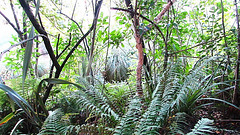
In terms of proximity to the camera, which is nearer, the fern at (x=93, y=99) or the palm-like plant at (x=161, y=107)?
the palm-like plant at (x=161, y=107)

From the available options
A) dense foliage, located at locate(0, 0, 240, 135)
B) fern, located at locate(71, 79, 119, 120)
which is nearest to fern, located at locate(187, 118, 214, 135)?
dense foliage, located at locate(0, 0, 240, 135)

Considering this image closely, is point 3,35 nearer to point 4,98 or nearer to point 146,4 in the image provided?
point 4,98

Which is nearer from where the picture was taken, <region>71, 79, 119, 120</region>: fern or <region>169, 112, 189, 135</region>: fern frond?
<region>169, 112, 189, 135</region>: fern frond

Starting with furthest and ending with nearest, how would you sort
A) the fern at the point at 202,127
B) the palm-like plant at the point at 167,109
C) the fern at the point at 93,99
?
1. the fern at the point at 93,99
2. the palm-like plant at the point at 167,109
3. the fern at the point at 202,127

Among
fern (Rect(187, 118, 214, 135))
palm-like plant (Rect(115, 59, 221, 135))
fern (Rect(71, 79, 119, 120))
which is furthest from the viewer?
fern (Rect(71, 79, 119, 120))

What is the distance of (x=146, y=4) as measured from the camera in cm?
131

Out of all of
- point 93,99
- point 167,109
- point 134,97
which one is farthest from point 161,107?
point 93,99

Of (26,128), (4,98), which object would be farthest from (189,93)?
(4,98)

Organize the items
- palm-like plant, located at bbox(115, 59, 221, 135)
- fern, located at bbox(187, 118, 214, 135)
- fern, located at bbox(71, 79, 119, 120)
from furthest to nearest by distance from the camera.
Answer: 1. fern, located at bbox(71, 79, 119, 120)
2. palm-like plant, located at bbox(115, 59, 221, 135)
3. fern, located at bbox(187, 118, 214, 135)

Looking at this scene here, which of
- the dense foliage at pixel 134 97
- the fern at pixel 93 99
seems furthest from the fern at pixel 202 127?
the fern at pixel 93 99

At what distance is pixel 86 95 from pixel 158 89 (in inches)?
18.8

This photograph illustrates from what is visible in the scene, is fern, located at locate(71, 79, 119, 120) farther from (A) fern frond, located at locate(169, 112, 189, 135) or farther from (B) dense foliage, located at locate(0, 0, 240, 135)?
(A) fern frond, located at locate(169, 112, 189, 135)

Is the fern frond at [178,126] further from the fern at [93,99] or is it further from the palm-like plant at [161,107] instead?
the fern at [93,99]

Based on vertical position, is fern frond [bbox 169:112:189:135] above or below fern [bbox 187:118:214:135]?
below
